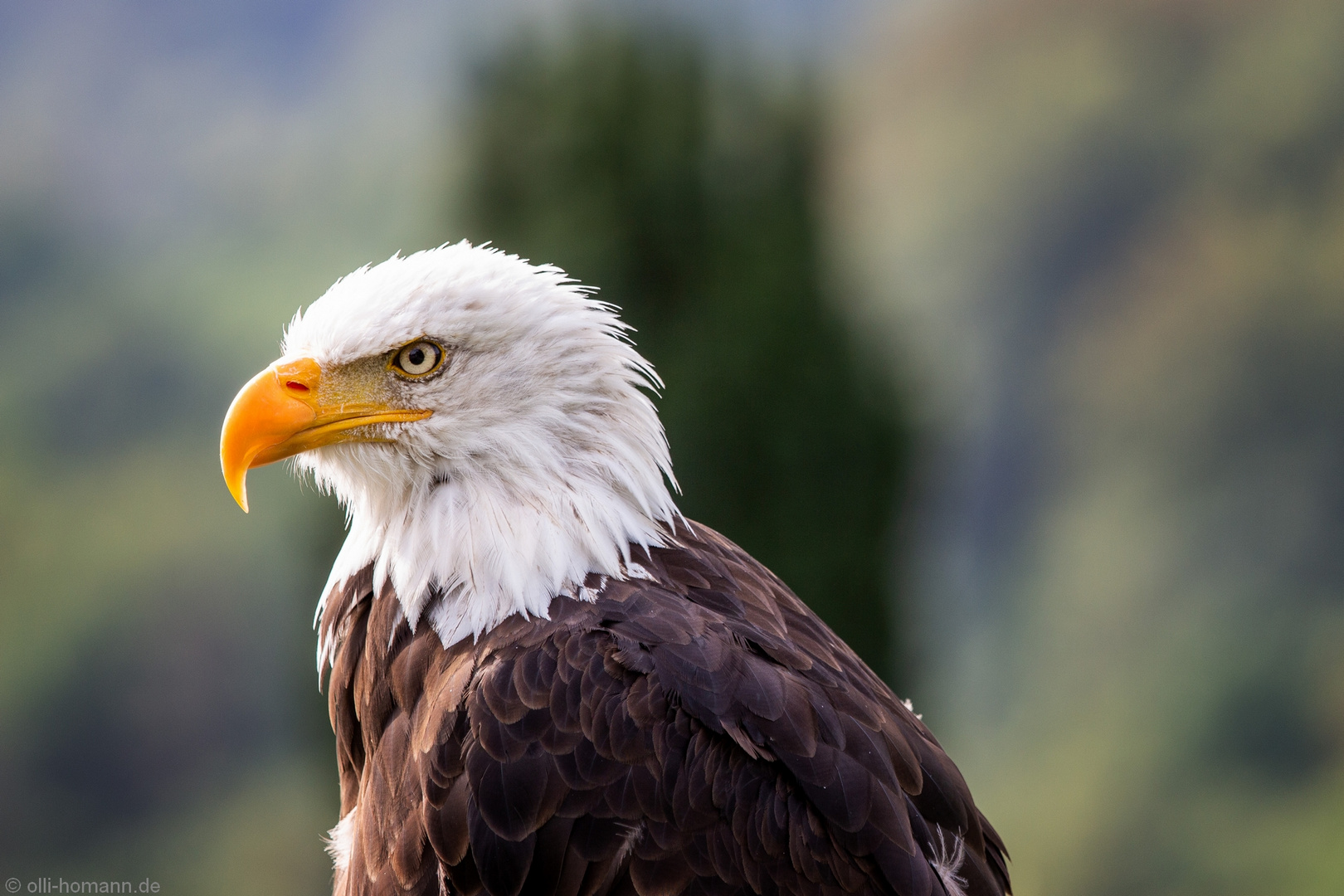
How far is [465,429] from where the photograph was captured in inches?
98.4

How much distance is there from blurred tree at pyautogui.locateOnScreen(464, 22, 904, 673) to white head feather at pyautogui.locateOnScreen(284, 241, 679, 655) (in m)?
4.14

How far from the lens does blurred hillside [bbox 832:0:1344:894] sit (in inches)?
421

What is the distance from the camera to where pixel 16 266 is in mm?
12750

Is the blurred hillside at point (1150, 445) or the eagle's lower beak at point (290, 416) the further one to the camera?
the blurred hillside at point (1150, 445)

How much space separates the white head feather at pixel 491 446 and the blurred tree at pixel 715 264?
4145 mm

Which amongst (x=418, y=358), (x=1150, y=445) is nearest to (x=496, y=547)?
(x=418, y=358)

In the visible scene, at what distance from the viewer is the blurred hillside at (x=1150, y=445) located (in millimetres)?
10695

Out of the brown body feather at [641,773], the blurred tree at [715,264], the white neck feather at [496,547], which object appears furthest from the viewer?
the blurred tree at [715,264]

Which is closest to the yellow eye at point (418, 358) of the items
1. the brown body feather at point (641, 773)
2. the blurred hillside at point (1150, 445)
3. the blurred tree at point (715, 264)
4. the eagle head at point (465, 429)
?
the eagle head at point (465, 429)

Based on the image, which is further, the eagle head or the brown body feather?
the eagle head

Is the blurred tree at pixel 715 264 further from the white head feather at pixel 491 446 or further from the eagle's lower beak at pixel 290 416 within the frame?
the eagle's lower beak at pixel 290 416

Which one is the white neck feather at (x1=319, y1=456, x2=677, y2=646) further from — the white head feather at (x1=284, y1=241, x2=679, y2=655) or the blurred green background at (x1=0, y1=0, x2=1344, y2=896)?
the blurred green background at (x1=0, y1=0, x2=1344, y2=896)

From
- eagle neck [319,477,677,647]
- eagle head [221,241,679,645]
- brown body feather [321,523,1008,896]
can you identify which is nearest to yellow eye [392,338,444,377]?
eagle head [221,241,679,645]

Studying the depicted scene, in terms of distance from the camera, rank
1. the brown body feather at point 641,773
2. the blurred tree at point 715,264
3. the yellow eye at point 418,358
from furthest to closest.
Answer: the blurred tree at point 715,264
the yellow eye at point 418,358
the brown body feather at point 641,773
